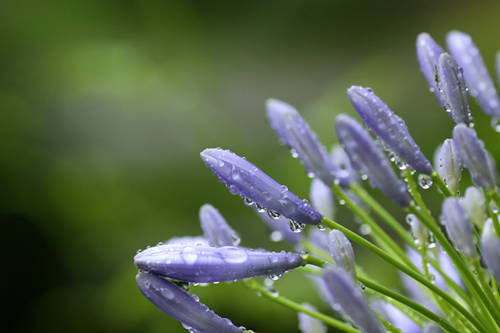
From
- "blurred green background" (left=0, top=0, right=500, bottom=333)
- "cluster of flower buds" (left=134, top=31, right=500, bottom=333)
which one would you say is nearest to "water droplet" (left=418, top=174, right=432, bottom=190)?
"cluster of flower buds" (left=134, top=31, right=500, bottom=333)

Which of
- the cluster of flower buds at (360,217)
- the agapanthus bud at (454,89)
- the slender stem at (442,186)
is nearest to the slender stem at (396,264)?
the cluster of flower buds at (360,217)

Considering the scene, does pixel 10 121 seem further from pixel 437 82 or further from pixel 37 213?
pixel 437 82

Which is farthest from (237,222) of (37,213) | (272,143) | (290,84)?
(290,84)

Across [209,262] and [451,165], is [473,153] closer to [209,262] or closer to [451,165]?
[451,165]

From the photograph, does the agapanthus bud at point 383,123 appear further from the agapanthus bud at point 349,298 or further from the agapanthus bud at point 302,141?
the agapanthus bud at point 349,298

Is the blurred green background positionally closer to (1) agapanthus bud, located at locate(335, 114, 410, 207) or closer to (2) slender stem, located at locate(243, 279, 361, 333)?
(2) slender stem, located at locate(243, 279, 361, 333)

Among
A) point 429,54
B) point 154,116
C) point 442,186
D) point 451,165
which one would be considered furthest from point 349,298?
point 154,116

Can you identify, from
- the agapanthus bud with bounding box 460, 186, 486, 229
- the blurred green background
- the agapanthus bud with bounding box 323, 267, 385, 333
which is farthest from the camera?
the blurred green background
